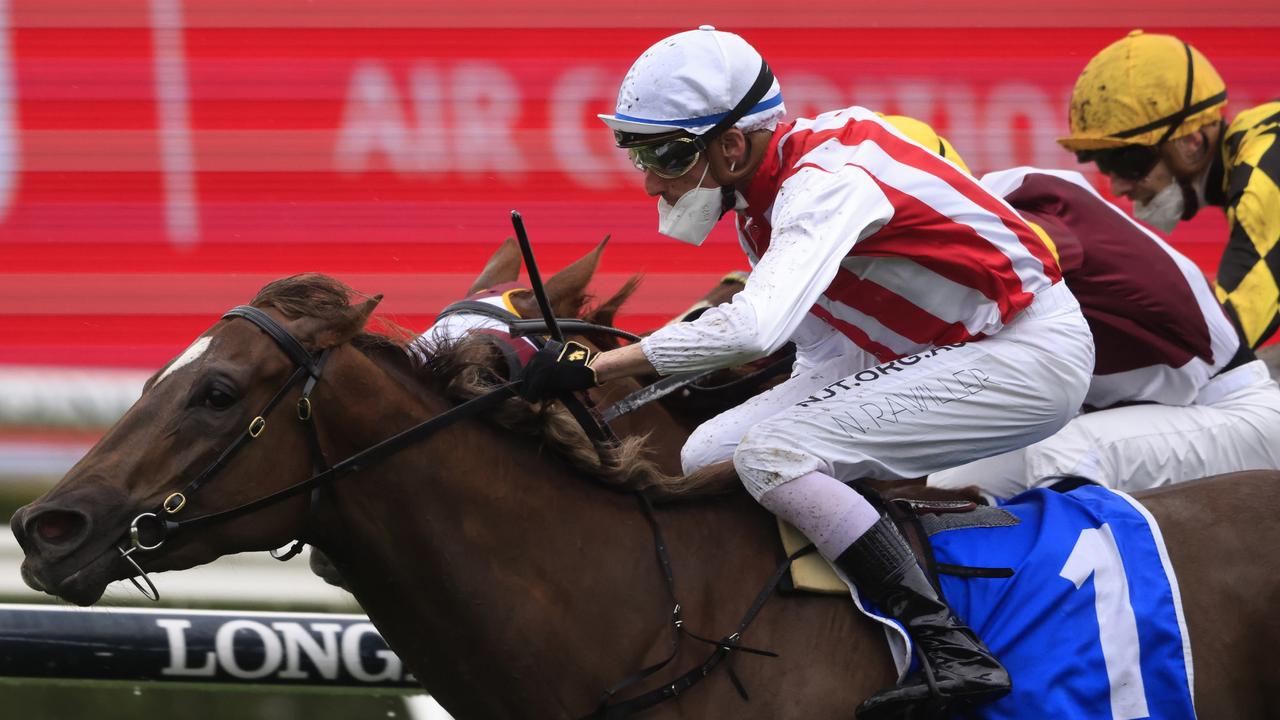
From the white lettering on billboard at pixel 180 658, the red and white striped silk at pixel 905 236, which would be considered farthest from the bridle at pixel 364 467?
the white lettering on billboard at pixel 180 658

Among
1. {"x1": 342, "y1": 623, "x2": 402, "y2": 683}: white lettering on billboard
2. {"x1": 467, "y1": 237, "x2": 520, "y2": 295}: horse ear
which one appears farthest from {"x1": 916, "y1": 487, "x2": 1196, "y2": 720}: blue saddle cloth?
{"x1": 342, "y1": 623, "x2": 402, "y2": 683}: white lettering on billboard

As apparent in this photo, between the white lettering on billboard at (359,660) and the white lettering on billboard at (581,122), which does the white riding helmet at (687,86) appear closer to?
the white lettering on billboard at (359,660)

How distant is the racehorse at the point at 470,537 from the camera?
7.43 ft

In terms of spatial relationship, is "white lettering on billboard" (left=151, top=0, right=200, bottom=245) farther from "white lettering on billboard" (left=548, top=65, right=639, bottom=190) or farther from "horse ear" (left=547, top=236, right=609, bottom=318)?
"horse ear" (left=547, top=236, right=609, bottom=318)

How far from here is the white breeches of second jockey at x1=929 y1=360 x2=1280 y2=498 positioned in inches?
132

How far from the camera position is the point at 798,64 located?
4.89m

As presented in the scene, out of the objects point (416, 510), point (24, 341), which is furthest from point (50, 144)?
point (416, 510)

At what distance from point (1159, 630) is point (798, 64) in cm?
281

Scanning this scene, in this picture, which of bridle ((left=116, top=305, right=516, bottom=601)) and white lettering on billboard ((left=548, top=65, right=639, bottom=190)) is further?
white lettering on billboard ((left=548, top=65, right=639, bottom=190))

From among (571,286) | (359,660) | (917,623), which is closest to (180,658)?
(359,660)

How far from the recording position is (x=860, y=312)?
2.80m

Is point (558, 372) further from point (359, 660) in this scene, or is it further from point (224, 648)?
point (224, 648)

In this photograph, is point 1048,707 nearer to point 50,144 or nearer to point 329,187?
point 329,187

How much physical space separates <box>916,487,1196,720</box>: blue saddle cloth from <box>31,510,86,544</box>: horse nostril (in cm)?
155
